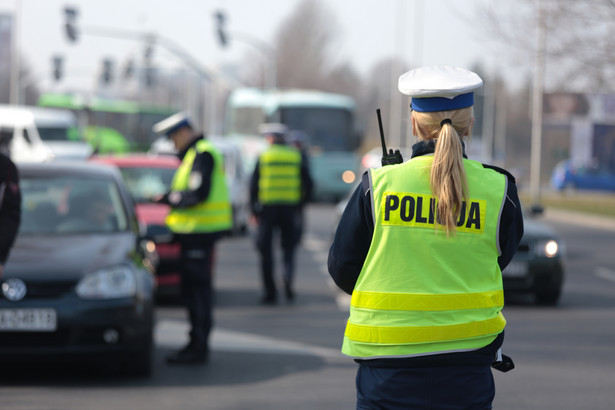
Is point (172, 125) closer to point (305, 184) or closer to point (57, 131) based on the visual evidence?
point (305, 184)

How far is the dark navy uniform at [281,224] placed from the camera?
12.5m

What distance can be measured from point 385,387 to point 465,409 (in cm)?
23

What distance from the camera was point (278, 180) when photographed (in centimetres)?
1266

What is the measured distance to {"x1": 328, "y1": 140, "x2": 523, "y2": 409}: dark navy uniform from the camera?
3.21m

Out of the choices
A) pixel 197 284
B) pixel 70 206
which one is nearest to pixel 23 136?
pixel 70 206

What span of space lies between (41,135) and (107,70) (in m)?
20.1

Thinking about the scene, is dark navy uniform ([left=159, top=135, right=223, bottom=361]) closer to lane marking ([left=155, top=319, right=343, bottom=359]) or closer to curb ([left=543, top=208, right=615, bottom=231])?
lane marking ([left=155, top=319, right=343, bottom=359])

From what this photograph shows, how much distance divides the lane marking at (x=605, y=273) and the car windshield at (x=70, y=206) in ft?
31.1

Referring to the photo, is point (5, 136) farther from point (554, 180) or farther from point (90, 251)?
point (554, 180)

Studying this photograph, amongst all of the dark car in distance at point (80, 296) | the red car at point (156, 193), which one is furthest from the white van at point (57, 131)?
the dark car in distance at point (80, 296)

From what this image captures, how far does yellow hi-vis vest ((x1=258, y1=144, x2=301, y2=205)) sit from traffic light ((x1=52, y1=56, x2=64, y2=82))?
4493 cm

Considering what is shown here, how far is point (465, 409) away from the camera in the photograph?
3.21 metres

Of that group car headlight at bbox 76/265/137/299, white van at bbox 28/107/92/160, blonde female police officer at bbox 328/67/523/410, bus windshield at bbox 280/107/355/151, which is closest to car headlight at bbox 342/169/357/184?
bus windshield at bbox 280/107/355/151

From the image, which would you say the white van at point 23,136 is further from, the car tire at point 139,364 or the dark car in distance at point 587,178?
the dark car in distance at point 587,178
